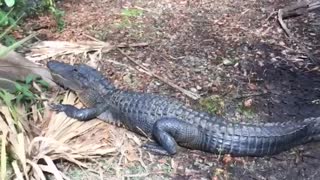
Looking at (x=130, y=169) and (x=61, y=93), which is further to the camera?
(x=61, y=93)

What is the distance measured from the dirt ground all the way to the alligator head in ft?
0.78

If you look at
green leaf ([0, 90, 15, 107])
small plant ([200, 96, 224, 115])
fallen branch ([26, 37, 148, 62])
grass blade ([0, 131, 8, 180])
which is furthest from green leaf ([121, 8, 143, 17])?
grass blade ([0, 131, 8, 180])

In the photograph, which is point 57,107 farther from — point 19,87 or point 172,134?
point 172,134

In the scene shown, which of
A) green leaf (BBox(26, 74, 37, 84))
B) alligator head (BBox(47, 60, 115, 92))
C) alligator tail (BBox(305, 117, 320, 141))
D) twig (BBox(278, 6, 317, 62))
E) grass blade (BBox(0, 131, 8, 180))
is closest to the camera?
grass blade (BBox(0, 131, 8, 180))

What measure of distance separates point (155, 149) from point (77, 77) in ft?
3.22

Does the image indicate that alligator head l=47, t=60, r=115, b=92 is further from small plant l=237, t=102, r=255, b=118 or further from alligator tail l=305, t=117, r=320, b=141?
alligator tail l=305, t=117, r=320, b=141

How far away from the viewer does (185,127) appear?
3984 millimetres

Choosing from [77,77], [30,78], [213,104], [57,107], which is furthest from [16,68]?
[213,104]

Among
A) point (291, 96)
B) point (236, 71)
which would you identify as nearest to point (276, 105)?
point (291, 96)

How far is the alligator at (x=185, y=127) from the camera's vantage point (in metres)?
3.95

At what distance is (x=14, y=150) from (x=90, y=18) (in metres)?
2.26

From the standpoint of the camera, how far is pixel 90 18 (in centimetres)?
550

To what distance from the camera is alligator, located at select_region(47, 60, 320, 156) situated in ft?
13.0

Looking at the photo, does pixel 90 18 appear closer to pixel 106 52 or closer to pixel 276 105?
pixel 106 52
